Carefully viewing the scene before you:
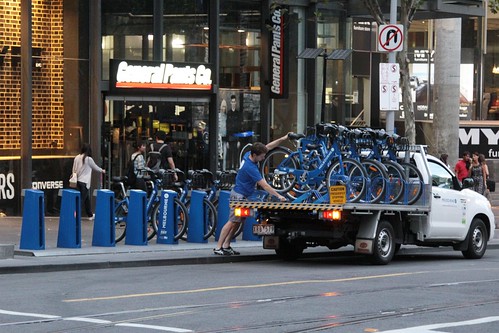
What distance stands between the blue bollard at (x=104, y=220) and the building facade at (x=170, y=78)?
20.3 ft

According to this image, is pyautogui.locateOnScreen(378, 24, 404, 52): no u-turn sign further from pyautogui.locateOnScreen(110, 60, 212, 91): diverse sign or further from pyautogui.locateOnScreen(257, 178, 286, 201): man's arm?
pyautogui.locateOnScreen(257, 178, 286, 201): man's arm

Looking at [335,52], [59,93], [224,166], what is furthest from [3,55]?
[335,52]

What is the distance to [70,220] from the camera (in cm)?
1767

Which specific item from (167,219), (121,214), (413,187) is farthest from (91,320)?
(121,214)

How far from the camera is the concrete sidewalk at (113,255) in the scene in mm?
15898

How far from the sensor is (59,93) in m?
24.9

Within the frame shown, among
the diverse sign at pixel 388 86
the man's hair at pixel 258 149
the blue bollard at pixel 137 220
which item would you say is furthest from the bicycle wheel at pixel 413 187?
the diverse sign at pixel 388 86

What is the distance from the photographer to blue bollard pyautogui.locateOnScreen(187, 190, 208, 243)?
1956 centimetres

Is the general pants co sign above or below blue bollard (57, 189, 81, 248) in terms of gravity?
above

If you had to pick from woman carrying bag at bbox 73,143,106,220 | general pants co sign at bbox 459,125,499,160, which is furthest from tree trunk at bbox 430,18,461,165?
woman carrying bag at bbox 73,143,106,220

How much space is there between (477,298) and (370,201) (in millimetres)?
4183

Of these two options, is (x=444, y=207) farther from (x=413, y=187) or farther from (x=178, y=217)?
(x=178, y=217)

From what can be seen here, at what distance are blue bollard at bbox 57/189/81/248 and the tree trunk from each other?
18830 mm

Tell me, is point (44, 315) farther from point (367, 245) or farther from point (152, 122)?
point (152, 122)
